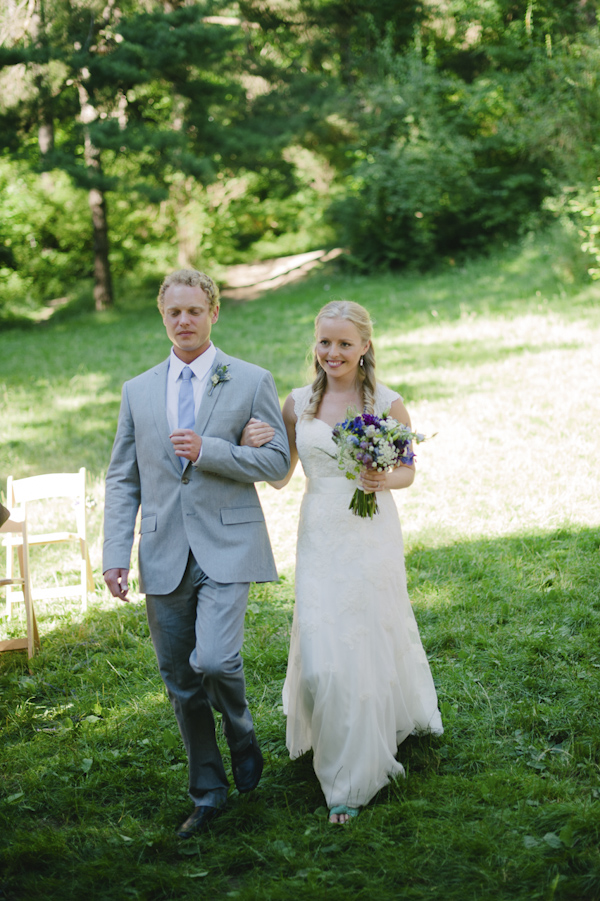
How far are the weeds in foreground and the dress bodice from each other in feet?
5.14

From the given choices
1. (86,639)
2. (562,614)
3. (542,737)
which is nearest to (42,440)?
(86,639)

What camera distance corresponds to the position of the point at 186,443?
3.52 meters

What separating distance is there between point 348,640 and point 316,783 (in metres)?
0.89

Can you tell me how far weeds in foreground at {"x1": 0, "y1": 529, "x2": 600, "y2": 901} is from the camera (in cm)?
344

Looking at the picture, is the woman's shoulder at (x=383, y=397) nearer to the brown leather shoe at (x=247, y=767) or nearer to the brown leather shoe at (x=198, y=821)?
the brown leather shoe at (x=247, y=767)

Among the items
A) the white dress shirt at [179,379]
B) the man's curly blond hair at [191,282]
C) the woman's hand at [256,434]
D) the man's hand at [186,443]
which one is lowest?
the woman's hand at [256,434]

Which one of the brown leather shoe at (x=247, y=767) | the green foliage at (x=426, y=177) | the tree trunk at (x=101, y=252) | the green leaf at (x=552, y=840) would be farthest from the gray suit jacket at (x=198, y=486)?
the tree trunk at (x=101, y=252)

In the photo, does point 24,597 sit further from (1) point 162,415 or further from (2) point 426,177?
(2) point 426,177

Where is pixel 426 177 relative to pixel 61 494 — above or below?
above

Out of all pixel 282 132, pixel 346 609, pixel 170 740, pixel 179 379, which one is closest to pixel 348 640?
pixel 346 609

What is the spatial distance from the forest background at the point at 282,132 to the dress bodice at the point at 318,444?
12.7 metres

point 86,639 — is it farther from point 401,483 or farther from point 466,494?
point 466,494

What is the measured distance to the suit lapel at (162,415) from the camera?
3.74 metres

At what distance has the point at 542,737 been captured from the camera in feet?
14.4
